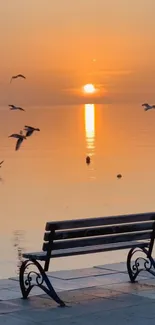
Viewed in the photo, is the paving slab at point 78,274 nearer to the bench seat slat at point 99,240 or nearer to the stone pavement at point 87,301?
the stone pavement at point 87,301

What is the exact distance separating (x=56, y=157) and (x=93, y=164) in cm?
780

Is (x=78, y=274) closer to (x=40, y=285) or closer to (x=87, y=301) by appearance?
(x=40, y=285)

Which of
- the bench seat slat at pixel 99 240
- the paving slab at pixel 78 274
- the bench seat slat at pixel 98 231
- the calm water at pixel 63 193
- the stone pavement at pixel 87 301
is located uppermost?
the calm water at pixel 63 193

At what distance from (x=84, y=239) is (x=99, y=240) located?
23cm

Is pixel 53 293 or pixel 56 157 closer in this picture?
pixel 53 293

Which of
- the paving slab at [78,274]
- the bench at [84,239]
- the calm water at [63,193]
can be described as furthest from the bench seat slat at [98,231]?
the calm water at [63,193]

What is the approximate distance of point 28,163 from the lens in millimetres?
50188

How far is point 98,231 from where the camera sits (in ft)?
28.8

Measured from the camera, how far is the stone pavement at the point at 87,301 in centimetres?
725

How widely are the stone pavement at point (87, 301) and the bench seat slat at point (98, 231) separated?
0.62 meters

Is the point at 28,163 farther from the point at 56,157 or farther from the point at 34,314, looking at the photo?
the point at 34,314

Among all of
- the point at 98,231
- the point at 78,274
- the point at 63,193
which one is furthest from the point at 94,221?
the point at 63,193

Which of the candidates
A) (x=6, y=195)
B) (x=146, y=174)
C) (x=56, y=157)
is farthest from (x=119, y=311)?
(x=56, y=157)

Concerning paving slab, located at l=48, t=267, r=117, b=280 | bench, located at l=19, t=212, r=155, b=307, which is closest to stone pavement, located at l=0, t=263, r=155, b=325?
paving slab, located at l=48, t=267, r=117, b=280
